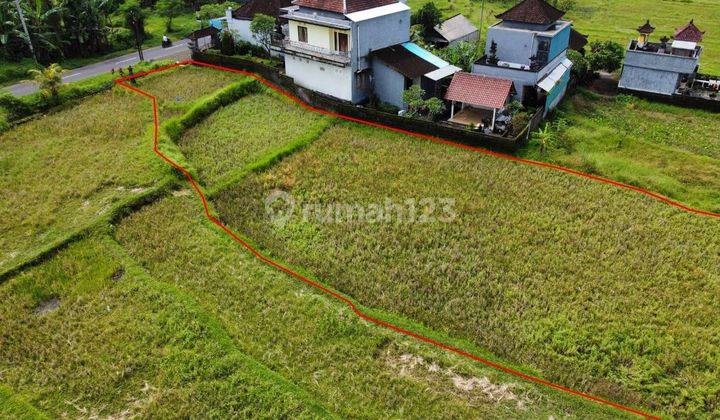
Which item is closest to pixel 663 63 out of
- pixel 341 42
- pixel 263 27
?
pixel 341 42

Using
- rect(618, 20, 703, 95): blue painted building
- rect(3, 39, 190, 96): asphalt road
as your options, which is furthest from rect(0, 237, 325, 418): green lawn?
rect(618, 20, 703, 95): blue painted building

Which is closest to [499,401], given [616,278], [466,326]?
[466,326]

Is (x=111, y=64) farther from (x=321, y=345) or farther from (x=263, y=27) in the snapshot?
(x=321, y=345)

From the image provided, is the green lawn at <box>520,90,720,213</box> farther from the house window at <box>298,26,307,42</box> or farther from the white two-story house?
the house window at <box>298,26,307,42</box>

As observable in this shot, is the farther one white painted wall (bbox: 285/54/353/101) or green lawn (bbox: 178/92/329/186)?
white painted wall (bbox: 285/54/353/101)

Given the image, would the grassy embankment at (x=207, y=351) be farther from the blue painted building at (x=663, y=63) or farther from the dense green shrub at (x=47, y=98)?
the blue painted building at (x=663, y=63)

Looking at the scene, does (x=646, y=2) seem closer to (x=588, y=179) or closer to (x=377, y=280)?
(x=588, y=179)

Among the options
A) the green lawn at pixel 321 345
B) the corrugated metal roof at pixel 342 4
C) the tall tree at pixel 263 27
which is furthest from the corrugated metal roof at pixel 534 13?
the green lawn at pixel 321 345
